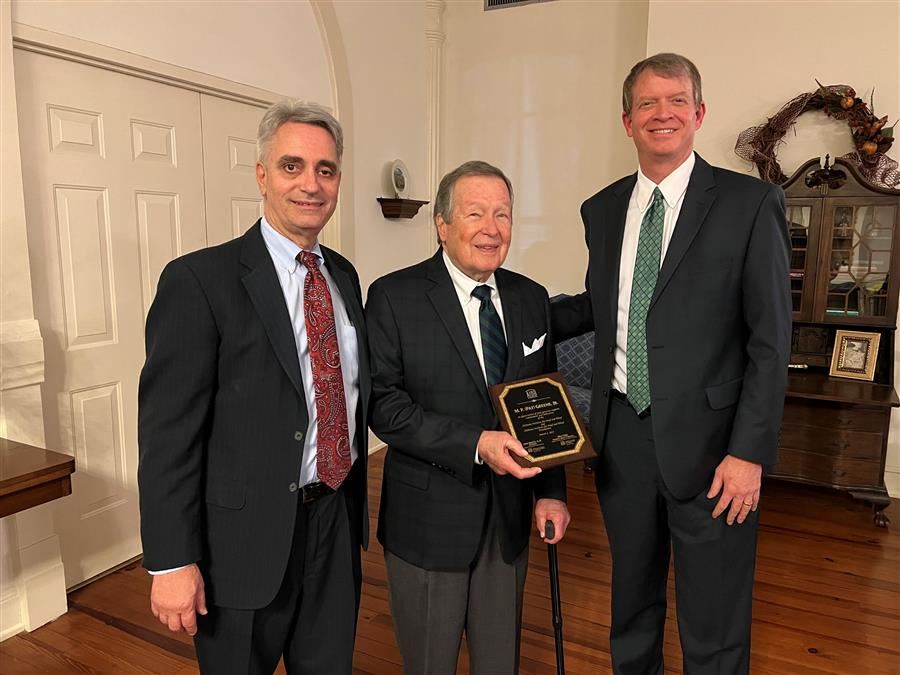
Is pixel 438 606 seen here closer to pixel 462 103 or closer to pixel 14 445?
pixel 14 445

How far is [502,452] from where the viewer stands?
144cm

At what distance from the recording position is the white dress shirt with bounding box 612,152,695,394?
5.60ft

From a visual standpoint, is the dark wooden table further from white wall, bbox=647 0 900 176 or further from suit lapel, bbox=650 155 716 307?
white wall, bbox=647 0 900 176

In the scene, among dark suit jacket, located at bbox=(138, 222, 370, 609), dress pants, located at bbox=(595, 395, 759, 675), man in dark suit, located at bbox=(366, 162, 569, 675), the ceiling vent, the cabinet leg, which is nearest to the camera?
dark suit jacket, located at bbox=(138, 222, 370, 609)

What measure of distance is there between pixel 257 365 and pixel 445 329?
44 centimetres

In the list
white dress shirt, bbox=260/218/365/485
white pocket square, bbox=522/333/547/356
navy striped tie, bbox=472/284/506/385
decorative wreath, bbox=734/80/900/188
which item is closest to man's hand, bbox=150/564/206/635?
white dress shirt, bbox=260/218/365/485

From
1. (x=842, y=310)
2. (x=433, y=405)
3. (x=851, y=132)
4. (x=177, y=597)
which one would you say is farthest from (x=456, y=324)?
(x=851, y=132)

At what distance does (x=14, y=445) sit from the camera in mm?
2252

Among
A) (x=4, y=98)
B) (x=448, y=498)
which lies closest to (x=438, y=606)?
(x=448, y=498)

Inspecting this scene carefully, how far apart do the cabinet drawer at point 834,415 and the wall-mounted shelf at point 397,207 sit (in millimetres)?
2792

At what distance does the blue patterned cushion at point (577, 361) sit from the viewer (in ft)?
15.0

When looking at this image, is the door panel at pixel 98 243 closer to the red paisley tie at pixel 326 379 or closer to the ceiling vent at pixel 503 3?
the red paisley tie at pixel 326 379

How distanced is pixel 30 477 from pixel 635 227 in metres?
1.93

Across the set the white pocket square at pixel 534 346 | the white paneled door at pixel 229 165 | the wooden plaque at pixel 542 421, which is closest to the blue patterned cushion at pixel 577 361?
the white paneled door at pixel 229 165
